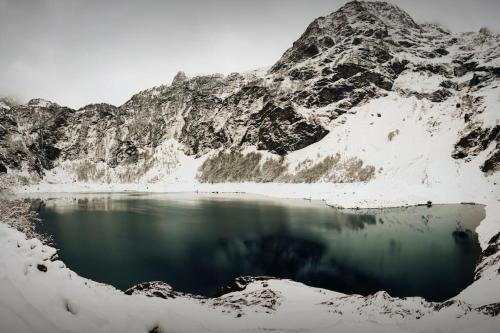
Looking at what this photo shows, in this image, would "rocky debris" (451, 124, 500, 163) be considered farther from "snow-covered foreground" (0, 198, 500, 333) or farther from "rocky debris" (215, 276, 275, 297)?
"rocky debris" (215, 276, 275, 297)

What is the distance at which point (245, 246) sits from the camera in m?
47.2

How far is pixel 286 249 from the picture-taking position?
151 feet

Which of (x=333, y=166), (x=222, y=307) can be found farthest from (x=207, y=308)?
Answer: (x=333, y=166)

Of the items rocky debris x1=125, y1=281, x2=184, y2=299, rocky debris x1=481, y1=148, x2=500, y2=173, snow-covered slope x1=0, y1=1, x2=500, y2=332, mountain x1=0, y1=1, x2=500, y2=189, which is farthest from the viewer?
mountain x1=0, y1=1, x2=500, y2=189

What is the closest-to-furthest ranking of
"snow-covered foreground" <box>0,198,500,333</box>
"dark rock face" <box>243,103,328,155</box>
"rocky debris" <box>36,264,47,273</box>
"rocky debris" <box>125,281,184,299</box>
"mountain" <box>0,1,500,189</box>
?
1. "snow-covered foreground" <box>0,198,500,333</box>
2. "rocky debris" <box>36,264,47,273</box>
3. "rocky debris" <box>125,281,184,299</box>
4. "mountain" <box>0,1,500,189</box>
5. "dark rock face" <box>243,103,328,155</box>

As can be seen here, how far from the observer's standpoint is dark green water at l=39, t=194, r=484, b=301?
33.1 metres

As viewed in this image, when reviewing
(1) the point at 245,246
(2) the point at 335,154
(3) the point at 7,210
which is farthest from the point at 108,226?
(2) the point at 335,154

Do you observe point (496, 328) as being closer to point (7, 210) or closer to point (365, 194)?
point (7, 210)

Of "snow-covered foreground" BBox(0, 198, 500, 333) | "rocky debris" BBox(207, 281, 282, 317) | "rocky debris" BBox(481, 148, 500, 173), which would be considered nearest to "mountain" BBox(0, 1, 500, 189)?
"rocky debris" BBox(481, 148, 500, 173)

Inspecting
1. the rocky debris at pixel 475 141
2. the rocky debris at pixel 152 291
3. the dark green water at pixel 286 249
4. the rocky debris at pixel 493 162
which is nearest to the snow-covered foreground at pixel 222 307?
the rocky debris at pixel 152 291

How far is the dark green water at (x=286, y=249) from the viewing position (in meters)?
33.1

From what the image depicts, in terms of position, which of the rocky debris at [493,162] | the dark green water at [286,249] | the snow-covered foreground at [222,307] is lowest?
the dark green water at [286,249]

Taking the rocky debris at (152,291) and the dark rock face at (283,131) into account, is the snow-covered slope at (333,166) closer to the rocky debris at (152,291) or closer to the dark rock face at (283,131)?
the dark rock face at (283,131)

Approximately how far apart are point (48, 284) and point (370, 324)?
15.4 m
